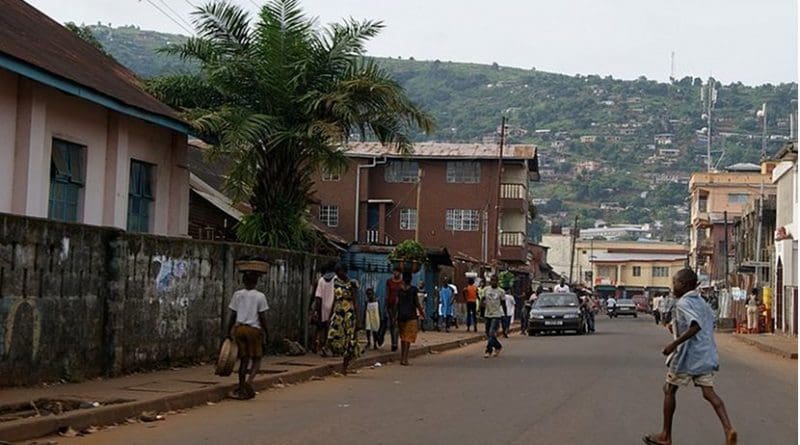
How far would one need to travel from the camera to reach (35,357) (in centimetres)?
1402

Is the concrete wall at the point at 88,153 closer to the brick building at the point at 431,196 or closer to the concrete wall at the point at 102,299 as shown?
the concrete wall at the point at 102,299

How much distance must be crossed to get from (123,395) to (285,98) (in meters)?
10.9

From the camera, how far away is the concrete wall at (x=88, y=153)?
1802 centimetres

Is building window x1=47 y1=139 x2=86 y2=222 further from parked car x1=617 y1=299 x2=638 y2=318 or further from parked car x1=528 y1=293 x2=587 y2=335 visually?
parked car x1=617 y1=299 x2=638 y2=318

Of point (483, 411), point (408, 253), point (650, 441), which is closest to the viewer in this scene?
point (650, 441)

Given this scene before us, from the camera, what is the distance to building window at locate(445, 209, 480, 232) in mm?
68500

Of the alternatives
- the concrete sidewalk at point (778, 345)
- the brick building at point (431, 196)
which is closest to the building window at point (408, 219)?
the brick building at point (431, 196)

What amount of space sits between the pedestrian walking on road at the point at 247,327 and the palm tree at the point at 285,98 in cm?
793

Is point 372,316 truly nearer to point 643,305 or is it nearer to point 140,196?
point 140,196

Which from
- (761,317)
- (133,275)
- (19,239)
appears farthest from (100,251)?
(761,317)

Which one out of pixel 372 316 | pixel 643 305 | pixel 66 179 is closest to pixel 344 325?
pixel 372 316

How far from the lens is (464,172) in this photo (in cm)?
6844

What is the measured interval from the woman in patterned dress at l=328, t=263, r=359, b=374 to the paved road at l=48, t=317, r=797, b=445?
510 millimetres

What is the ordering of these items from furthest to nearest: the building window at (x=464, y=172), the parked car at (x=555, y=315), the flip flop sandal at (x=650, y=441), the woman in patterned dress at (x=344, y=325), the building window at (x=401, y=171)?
the building window at (x=464, y=172) < the building window at (x=401, y=171) < the parked car at (x=555, y=315) < the woman in patterned dress at (x=344, y=325) < the flip flop sandal at (x=650, y=441)
